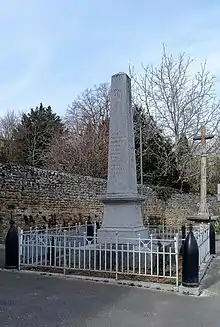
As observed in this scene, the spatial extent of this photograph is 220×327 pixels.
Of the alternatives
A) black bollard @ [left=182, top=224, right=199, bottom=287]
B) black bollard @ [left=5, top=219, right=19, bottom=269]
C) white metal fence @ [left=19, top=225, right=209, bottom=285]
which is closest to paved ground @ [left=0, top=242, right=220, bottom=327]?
black bollard @ [left=182, top=224, right=199, bottom=287]

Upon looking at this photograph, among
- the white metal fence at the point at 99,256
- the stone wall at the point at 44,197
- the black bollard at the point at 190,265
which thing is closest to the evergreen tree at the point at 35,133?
the stone wall at the point at 44,197

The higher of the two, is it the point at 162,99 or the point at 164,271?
the point at 162,99

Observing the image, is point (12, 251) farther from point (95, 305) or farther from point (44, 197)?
point (44, 197)

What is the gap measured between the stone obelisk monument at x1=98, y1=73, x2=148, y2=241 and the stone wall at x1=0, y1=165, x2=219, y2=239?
18.7 feet

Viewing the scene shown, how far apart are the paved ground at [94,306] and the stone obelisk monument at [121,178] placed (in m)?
2.43

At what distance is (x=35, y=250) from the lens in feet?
28.3

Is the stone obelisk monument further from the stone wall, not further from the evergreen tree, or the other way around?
the evergreen tree

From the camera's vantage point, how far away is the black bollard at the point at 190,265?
666cm

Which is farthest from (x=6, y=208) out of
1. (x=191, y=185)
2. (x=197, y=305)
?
(x=191, y=185)

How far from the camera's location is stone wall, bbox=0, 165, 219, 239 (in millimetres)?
14547

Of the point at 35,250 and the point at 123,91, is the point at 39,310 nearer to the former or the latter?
the point at 35,250

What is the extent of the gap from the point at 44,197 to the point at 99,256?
859cm

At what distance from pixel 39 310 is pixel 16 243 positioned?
3124 millimetres

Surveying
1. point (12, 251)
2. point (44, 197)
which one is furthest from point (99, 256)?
point (44, 197)
